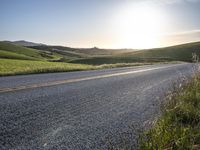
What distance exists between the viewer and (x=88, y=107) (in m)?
5.51

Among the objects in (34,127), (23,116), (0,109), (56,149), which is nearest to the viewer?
(56,149)

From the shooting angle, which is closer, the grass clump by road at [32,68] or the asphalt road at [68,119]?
the asphalt road at [68,119]

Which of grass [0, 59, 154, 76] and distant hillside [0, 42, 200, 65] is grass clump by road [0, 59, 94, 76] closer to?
grass [0, 59, 154, 76]

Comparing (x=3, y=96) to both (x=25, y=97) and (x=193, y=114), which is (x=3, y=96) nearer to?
(x=25, y=97)

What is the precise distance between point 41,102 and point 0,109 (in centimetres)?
101

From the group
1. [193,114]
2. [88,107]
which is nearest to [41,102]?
[88,107]

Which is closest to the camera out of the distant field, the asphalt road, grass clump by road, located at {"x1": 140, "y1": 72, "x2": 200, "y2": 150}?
grass clump by road, located at {"x1": 140, "y1": 72, "x2": 200, "y2": 150}

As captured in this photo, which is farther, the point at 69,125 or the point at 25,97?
the point at 25,97

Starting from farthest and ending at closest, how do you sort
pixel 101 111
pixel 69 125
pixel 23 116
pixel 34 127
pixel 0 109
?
pixel 101 111 < pixel 0 109 < pixel 23 116 < pixel 69 125 < pixel 34 127

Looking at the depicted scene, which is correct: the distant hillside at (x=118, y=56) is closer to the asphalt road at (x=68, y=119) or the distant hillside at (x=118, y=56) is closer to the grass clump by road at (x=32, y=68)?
the grass clump by road at (x=32, y=68)

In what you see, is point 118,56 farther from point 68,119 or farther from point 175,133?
point 175,133

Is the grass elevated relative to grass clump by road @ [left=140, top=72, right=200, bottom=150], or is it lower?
lower

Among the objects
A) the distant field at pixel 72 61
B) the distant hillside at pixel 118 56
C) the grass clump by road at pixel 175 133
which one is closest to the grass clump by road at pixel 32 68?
the distant field at pixel 72 61

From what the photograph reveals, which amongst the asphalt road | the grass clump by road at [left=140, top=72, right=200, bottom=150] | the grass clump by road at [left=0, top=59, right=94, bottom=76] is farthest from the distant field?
the grass clump by road at [left=140, top=72, right=200, bottom=150]
